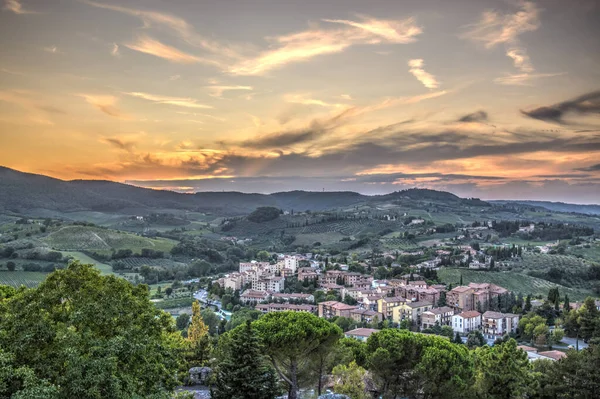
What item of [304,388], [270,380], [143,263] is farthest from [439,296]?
[143,263]

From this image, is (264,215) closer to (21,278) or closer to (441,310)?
(21,278)

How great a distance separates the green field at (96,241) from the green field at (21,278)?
19.8 metres

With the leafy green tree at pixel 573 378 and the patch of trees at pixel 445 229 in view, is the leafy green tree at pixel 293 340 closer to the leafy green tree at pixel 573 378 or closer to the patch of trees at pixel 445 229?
the leafy green tree at pixel 573 378

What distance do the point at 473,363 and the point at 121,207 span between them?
569 feet

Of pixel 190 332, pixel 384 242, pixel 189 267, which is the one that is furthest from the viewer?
pixel 384 242

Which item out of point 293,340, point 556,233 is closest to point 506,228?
point 556,233

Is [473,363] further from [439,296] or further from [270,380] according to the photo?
[439,296]

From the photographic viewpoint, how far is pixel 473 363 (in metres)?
18.4

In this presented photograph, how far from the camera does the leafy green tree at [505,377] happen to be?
16.5 meters

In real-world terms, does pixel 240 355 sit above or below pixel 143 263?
above

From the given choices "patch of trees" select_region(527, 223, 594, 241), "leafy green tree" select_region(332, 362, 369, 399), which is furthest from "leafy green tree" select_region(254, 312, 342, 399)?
"patch of trees" select_region(527, 223, 594, 241)

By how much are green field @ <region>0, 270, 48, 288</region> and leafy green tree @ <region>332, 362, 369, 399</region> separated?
5379cm

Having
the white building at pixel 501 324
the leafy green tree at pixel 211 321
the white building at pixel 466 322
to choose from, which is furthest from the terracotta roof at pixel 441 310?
the leafy green tree at pixel 211 321

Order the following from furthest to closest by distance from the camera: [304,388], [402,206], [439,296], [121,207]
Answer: [402,206] < [121,207] < [439,296] < [304,388]
